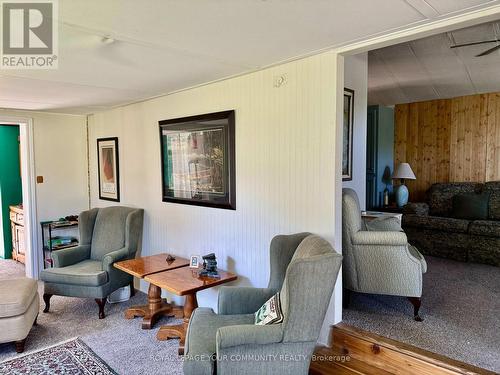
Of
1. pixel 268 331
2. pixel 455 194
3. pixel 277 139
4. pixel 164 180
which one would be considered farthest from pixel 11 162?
pixel 455 194

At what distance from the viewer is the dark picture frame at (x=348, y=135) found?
3.57 meters

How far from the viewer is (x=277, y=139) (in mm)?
2812

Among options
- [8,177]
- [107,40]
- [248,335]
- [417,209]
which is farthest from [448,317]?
[8,177]

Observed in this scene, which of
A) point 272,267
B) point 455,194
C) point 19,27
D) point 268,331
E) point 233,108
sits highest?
point 19,27

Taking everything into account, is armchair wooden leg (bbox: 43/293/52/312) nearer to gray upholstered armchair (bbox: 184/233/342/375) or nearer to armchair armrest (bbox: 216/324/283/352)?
gray upholstered armchair (bbox: 184/233/342/375)

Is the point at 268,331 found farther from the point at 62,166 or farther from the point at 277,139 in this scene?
the point at 62,166

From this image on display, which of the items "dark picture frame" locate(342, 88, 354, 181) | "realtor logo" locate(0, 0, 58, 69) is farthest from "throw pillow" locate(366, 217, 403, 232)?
"realtor logo" locate(0, 0, 58, 69)

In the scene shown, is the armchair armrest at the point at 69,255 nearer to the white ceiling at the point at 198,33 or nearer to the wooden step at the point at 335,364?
the white ceiling at the point at 198,33

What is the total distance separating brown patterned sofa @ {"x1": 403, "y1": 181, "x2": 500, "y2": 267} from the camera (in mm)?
4273

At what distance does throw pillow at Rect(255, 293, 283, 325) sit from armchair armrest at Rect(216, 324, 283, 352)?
7 cm

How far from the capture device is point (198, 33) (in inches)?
80.7

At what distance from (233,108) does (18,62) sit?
1.60 meters

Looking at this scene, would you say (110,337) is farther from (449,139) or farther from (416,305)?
(449,139)

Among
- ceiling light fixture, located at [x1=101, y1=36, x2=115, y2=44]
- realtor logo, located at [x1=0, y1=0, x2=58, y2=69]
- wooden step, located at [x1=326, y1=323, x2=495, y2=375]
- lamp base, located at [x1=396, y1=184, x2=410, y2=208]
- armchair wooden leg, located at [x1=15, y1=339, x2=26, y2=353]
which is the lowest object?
armchair wooden leg, located at [x1=15, y1=339, x2=26, y2=353]
